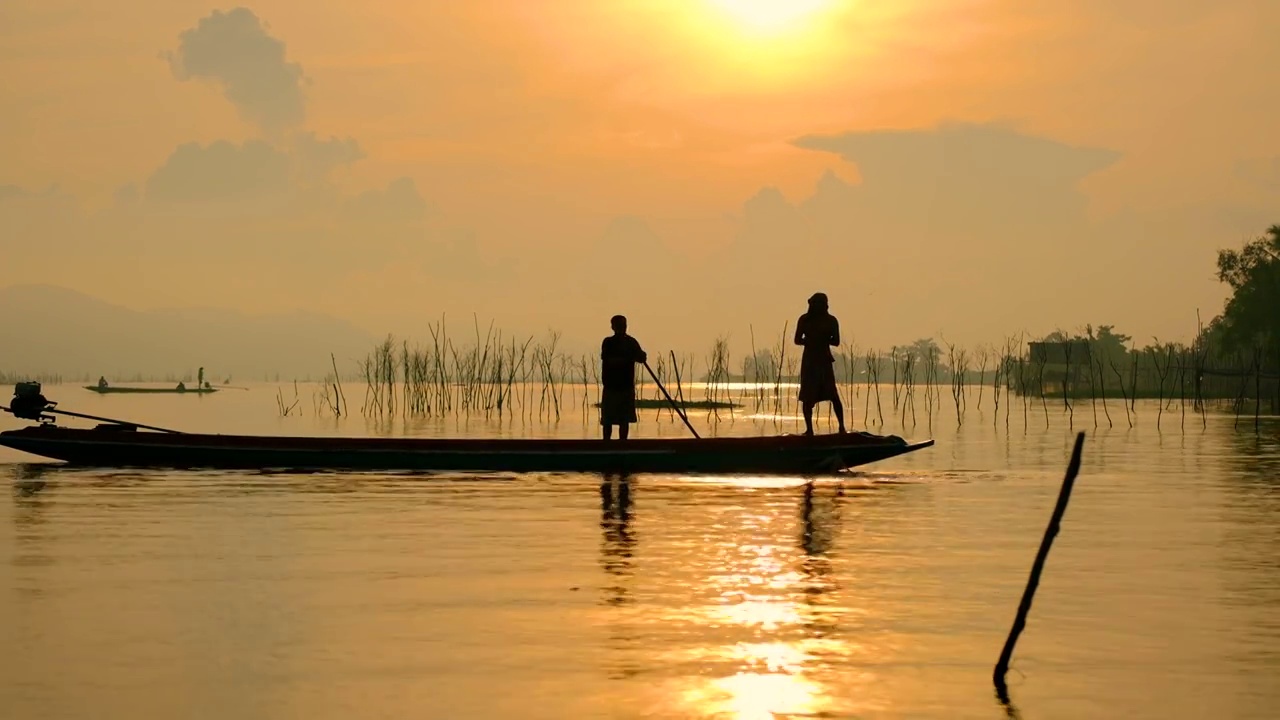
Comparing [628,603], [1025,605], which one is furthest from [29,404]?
[1025,605]

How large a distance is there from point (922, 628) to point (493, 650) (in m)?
2.30

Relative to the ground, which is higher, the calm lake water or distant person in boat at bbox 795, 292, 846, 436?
distant person in boat at bbox 795, 292, 846, 436

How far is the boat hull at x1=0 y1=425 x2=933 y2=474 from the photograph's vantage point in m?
20.2

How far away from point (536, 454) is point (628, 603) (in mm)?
11056

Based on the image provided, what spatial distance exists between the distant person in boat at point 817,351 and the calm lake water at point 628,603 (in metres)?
2.27

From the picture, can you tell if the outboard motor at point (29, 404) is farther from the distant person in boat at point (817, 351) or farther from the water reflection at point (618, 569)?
the distant person in boat at point (817, 351)

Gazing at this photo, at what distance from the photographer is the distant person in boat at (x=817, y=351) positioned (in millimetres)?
20266

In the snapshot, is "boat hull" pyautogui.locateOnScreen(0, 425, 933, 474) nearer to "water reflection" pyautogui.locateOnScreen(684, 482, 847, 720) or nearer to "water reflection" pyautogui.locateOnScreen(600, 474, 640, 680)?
"water reflection" pyautogui.locateOnScreen(600, 474, 640, 680)

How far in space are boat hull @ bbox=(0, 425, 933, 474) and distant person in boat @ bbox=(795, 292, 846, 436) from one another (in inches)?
16.6

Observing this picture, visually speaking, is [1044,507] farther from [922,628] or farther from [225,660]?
[225,660]

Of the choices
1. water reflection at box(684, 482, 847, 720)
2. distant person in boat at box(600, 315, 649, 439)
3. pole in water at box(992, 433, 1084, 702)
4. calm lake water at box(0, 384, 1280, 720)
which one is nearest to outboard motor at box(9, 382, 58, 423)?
calm lake water at box(0, 384, 1280, 720)

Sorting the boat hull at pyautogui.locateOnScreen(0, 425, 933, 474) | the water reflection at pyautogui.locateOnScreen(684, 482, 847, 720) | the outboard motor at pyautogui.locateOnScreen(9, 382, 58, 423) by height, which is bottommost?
the water reflection at pyautogui.locateOnScreen(684, 482, 847, 720)

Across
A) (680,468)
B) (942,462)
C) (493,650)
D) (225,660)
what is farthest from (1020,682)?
(942,462)

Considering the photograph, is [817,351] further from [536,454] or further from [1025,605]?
[1025,605]
